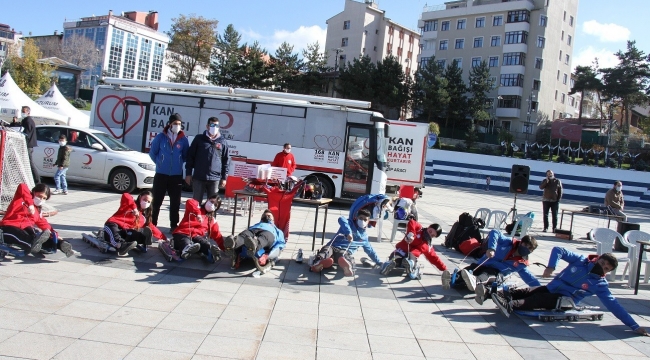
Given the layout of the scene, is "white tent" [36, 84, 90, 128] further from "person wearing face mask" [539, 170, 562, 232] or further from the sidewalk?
"person wearing face mask" [539, 170, 562, 232]

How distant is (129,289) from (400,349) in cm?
305

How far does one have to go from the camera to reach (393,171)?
20.3 metres

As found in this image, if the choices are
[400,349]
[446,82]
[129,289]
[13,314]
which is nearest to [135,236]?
[129,289]

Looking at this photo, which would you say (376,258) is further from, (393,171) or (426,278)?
(393,171)

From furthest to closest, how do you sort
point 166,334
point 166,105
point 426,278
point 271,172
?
point 166,105 < point 271,172 < point 426,278 < point 166,334

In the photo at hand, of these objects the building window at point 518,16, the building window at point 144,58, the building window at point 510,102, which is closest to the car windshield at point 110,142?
the building window at point 510,102

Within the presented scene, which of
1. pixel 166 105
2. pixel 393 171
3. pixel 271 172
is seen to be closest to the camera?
pixel 271 172

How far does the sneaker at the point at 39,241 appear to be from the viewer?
618 cm

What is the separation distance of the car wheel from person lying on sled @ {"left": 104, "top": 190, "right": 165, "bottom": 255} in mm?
6563

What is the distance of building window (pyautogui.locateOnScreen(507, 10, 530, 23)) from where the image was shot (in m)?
55.0

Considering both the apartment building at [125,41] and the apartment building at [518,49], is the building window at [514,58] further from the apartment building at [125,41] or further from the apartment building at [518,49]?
the apartment building at [125,41]

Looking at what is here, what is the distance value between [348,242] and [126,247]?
10.0 feet

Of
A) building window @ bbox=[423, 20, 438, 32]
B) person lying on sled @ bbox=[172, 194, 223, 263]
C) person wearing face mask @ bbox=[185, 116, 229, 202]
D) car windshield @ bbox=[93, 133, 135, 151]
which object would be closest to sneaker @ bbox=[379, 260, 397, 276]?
person lying on sled @ bbox=[172, 194, 223, 263]

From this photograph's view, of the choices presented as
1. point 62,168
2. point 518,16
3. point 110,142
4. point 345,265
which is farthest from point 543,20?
point 345,265
